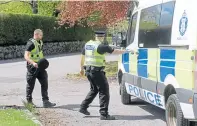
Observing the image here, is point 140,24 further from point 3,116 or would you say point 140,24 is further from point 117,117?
point 3,116

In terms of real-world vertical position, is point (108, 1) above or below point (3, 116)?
above

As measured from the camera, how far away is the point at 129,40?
1025 cm

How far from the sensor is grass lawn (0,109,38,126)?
26.6 ft

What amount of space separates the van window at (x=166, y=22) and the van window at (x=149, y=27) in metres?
0.24

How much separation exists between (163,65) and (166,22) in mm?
742

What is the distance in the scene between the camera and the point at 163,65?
7.62 metres

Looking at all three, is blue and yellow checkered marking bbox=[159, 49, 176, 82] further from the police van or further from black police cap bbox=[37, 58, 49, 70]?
black police cap bbox=[37, 58, 49, 70]

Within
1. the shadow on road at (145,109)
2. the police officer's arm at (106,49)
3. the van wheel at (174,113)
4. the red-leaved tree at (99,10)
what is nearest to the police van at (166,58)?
the van wheel at (174,113)

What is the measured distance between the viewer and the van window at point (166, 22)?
298 inches

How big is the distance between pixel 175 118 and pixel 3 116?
11.1 ft

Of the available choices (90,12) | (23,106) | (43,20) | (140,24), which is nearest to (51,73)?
(90,12)

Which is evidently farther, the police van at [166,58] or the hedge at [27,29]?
the hedge at [27,29]

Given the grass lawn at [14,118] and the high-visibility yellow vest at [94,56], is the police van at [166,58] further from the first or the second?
the grass lawn at [14,118]

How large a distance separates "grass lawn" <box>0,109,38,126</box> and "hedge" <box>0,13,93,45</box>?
1795 centimetres
